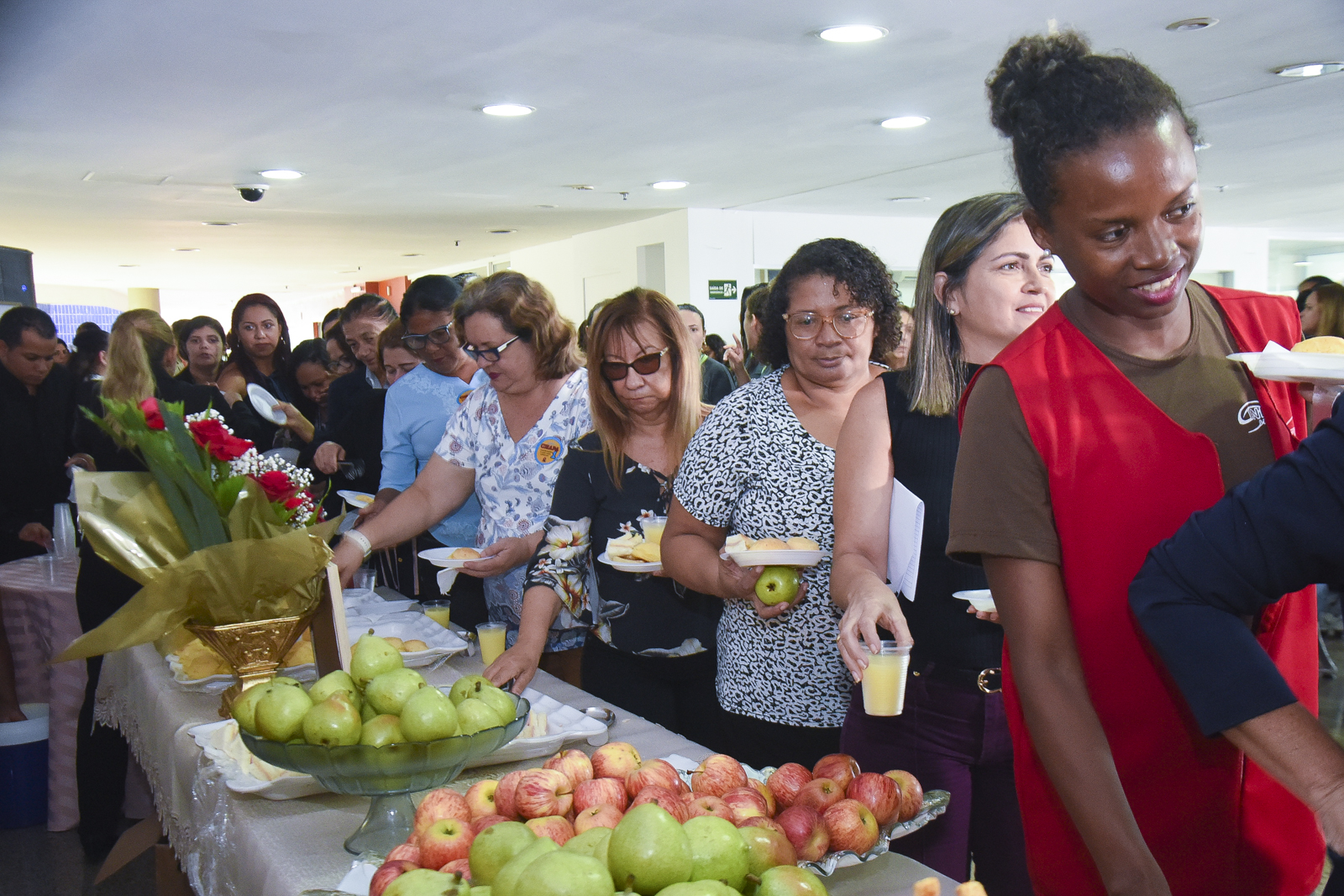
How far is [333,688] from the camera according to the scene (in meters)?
1.38

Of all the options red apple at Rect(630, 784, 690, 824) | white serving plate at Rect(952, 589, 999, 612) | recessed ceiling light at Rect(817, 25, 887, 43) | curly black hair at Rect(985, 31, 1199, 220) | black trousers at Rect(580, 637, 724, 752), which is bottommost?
black trousers at Rect(580, 637, 724, 752)

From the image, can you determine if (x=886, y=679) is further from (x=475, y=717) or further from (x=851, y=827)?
(x=475, y=717)

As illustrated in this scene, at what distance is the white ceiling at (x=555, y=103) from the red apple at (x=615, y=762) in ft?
11.7

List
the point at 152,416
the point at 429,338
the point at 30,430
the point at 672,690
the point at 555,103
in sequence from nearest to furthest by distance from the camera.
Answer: the point at 152,416
the point at 672,690
the point at 429,338
the point at 30,430
the point at 555,103

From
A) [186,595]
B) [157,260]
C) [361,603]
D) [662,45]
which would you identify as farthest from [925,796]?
[157,260]

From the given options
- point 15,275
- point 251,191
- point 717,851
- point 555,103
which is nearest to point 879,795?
point 717,851

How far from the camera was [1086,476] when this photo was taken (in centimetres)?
96

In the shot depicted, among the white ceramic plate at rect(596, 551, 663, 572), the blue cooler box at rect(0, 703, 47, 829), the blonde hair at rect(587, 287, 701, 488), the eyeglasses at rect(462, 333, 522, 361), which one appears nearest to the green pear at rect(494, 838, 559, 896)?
the white ceramic plate at rect(596, 551, 663, 572)

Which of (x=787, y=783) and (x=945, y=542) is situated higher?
(x=945, y=542)

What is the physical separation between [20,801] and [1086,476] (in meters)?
3.82

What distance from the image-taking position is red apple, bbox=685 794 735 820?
3.48 feet

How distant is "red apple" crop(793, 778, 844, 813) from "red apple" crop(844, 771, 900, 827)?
2 centimetres

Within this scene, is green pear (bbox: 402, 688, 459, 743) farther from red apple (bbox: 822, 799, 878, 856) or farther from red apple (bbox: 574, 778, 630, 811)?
red apple (bbox: 822, 799, 878, 856)

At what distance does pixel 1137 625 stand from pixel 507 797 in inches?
27.4
